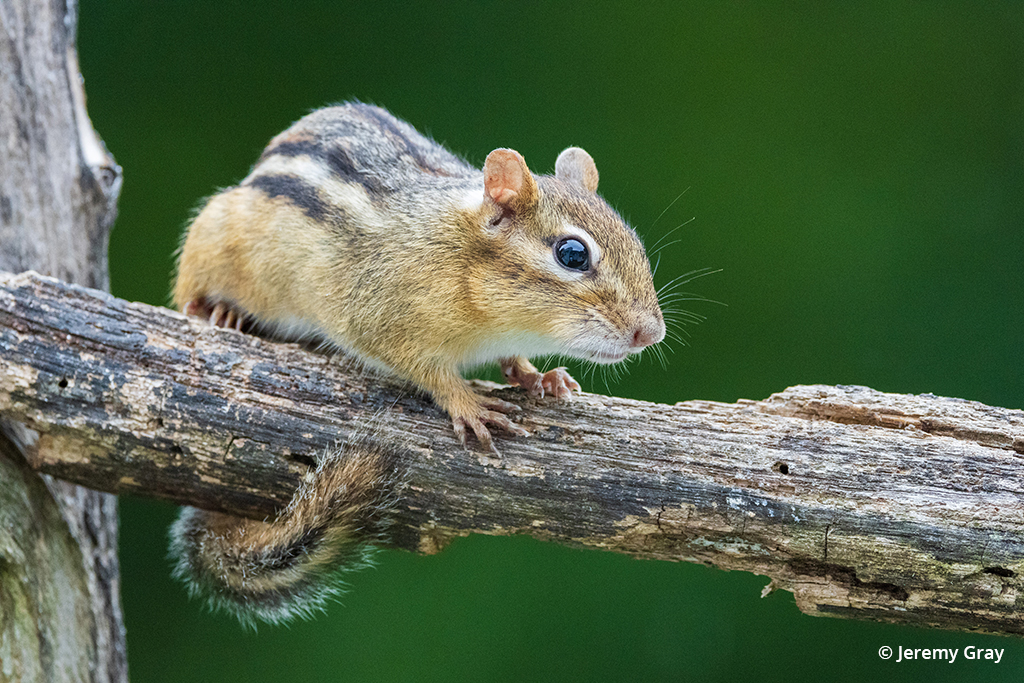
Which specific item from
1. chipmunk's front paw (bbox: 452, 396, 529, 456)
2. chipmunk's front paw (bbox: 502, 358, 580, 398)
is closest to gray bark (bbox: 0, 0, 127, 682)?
chipmunk's front paw (bbox: 452, 396, 529, 456)

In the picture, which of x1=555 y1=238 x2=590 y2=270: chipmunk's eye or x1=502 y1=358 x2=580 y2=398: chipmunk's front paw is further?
x1=502 y1=358 x2=580 y2=398: chipmunk's front paw

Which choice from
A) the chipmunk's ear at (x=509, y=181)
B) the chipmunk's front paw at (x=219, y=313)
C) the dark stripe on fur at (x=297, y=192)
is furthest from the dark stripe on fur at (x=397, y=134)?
the chipmunk's front paw at (x=219, y=313)

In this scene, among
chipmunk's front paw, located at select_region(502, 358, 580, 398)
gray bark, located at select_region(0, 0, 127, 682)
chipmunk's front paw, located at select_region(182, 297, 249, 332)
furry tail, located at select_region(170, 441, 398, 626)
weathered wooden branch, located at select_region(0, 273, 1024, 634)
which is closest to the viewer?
weathered wooden branch, located at select_region(0, 273, 1024, 634)

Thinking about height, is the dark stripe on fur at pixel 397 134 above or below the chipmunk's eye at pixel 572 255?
above

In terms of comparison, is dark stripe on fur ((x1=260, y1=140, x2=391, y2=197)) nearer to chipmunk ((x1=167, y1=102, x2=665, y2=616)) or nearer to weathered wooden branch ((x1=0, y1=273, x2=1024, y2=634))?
chipmunk ((x1=167, y1=102, x2=665, y2=616))

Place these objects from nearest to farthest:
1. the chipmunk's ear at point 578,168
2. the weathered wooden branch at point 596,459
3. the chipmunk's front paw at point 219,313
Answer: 1. the weathered wooden branch at point 596,459
2. the chipmunk's ear at point 578,168
3. the chipmunk's front paw at point 219,313

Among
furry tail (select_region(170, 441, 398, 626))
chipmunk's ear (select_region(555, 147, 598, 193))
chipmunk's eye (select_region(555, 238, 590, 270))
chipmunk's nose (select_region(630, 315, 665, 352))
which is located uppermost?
chipmunk's ear (select_region(555, 147, 598, 193))

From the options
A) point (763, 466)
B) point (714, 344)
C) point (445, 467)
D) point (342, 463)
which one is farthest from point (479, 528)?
point (714, 344)

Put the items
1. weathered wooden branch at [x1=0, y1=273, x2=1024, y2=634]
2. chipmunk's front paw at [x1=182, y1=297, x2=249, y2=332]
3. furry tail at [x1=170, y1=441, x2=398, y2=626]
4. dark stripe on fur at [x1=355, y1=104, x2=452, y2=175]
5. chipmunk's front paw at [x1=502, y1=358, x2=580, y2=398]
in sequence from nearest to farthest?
1. weathered wooden branch at [x1=0, y1=273, x2=1024, y2=634]
2. furry tail at [x1=170, y1=441, x2=398, y2=626]
3. chipmunk's front paw at [x1=502, y1=358, x2=580, y2=398]
4. dark stripe on fur at [x1=355, y1=104, x2=452, y2=175]
5. chipmunk's front paw at [x1=182, y1=297, x2=249, y2=332]

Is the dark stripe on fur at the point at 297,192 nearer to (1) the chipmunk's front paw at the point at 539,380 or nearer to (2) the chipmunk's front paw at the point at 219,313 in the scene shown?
(2) the chipmunk's front paw at the point at 219,313

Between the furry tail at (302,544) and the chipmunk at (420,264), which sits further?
the chipmunk at (420,264)
